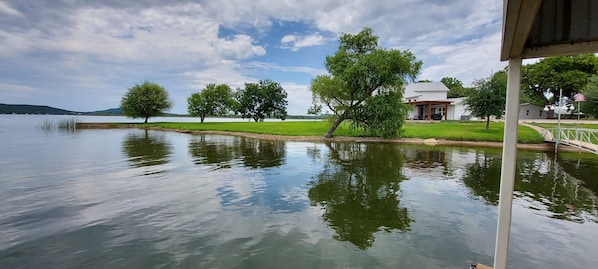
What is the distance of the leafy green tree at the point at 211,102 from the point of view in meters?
66.8

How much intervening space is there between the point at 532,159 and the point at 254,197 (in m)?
19.5

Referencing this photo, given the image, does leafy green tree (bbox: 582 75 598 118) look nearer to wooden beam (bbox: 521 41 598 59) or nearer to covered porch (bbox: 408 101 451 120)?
covered porch (bbox: 408 101 451 120)

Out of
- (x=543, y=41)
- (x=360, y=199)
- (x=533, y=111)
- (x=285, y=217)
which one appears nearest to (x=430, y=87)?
(x=533, y=111)

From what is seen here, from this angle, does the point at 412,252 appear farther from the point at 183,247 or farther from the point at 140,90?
the point at 140,90

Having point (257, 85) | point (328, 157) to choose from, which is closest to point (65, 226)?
point (328, 157)

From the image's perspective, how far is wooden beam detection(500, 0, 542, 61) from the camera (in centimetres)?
263

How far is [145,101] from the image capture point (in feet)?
198

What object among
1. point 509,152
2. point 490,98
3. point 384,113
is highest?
point 490,98

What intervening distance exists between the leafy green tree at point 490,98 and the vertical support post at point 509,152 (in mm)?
34187

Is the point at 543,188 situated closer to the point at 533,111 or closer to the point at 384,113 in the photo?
the point at 384,113

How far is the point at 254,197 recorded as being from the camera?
391 inches

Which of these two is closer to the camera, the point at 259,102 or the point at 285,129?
the point at 285,129

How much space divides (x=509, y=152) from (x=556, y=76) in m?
63.3

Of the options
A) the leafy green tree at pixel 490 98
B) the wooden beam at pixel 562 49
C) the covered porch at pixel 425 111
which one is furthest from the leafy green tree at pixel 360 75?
the covered porch at pixel 425 111
